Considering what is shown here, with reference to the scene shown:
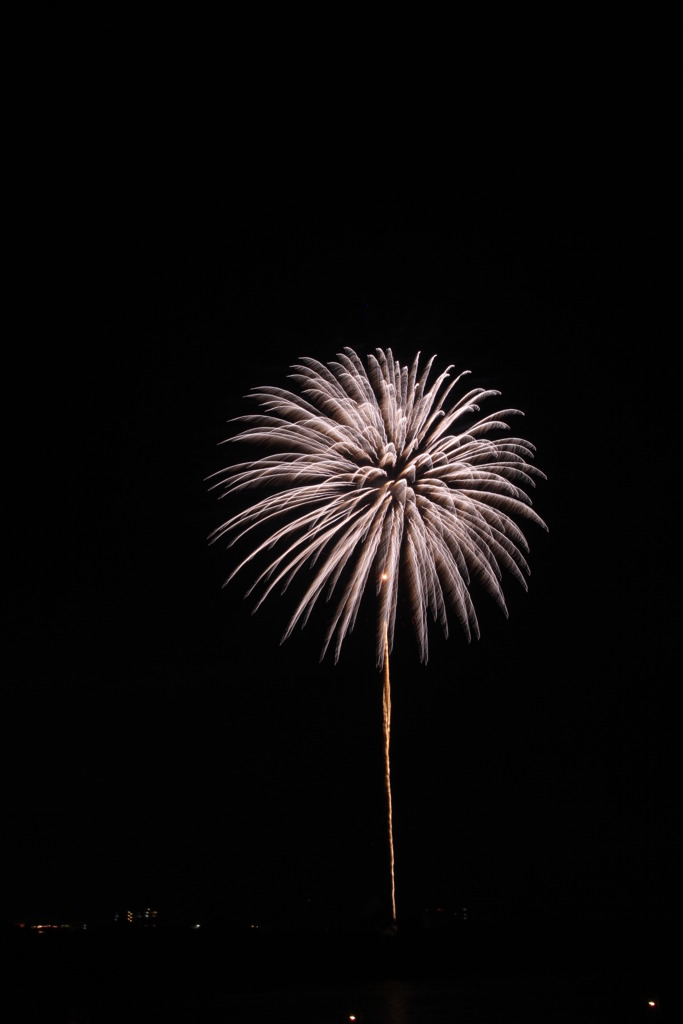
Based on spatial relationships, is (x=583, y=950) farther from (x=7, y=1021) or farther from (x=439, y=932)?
(x=7, y=1021)

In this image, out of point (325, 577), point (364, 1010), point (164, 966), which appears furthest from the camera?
point (325, 577)

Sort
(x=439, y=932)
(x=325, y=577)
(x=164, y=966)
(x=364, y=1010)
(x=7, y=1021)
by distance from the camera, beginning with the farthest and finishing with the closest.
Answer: (x=439, y=932), (x=325, y=577), (x=164, y=966), (x=364, y=1010), (x=7, y=1021)

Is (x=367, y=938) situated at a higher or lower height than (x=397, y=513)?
lower

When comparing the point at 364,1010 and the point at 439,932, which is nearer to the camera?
the point at 364,1010

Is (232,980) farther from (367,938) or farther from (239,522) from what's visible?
(239,522)

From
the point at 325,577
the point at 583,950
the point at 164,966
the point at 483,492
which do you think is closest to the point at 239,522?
the point at 325,577

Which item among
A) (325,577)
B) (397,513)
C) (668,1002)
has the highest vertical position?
(397,513)
